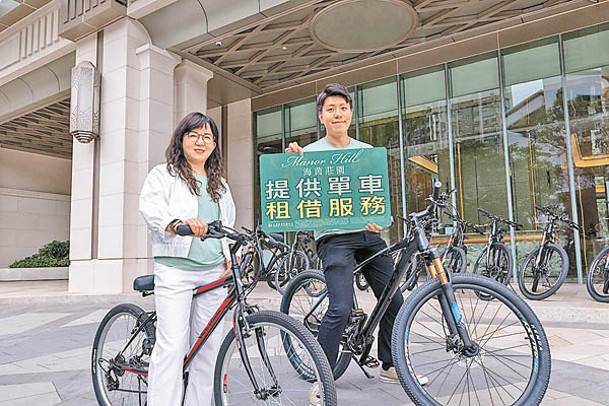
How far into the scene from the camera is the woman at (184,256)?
213 cm

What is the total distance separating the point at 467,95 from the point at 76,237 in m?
8.23

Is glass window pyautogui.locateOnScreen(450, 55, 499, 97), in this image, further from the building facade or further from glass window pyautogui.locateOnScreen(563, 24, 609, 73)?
glass window pyautogui.locateOnScreen(563, 24, 609, 73)

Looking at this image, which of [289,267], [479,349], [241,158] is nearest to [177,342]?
[479,349]

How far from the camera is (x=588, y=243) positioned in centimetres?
829

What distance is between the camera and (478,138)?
31.1ft

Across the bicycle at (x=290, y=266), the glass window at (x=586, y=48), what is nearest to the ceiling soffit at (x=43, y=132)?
the bicycle at (x=290, y=266)

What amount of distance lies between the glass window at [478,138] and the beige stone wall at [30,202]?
15.3 meters

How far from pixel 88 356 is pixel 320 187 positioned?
3.01 m

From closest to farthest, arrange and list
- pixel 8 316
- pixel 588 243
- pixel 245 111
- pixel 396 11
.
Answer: pixel 8 316, pixel 396 11, pixel 588 243, pixel 245 111

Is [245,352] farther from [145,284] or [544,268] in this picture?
[544,268]

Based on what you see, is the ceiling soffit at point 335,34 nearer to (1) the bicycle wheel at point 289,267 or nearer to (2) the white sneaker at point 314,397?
(1) the bicycle wheel at point 289,267

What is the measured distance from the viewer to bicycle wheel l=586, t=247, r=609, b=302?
18.4ft

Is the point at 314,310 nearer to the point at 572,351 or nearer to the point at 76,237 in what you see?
the point at 572,351

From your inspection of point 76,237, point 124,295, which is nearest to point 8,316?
point 124,295
